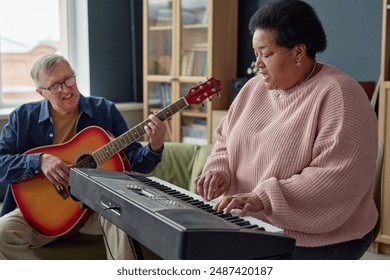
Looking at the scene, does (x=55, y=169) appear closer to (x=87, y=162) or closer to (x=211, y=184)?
(x=87, y=162)

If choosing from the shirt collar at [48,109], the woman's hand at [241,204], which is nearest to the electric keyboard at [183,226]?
the woman's hand at [241,204]

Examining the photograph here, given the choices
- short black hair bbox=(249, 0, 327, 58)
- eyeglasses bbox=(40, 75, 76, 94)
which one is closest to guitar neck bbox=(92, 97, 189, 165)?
eyeglasses bbox=(40, 75, 76, 94)

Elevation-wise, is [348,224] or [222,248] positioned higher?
[222,248]

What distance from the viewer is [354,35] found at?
371 centimetres

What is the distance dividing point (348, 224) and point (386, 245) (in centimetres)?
190

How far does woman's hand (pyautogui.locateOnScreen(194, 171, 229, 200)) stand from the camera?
1766 millimetres

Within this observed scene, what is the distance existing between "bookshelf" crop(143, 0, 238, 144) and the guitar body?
181cm

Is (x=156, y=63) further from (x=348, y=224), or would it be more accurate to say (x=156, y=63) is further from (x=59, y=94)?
(x=348, y=224)

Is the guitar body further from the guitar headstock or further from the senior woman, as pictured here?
the senior woman

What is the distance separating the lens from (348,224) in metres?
1.67

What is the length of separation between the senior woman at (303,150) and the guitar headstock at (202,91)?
504 mm

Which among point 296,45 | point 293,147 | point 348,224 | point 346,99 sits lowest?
point 348,224

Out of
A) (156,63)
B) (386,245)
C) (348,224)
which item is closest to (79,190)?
(348,224)

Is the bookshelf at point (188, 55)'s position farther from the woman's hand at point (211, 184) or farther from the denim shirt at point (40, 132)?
the woman's hand at point (211, 184)
